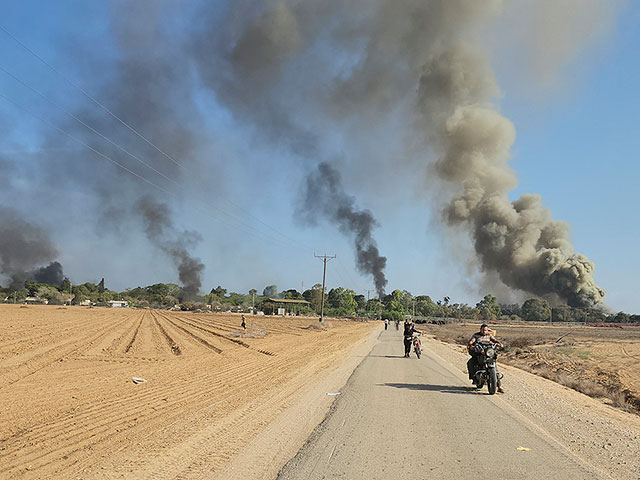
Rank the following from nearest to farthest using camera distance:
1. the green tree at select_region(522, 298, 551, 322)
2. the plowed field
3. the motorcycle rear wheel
→ the plowed field < the motorcycle rear wheel < the green tree at select_region(522, 298, 551, 322)

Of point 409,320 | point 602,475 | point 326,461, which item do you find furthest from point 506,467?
point 409,320

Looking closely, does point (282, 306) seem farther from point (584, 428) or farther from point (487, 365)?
point (584, 428)

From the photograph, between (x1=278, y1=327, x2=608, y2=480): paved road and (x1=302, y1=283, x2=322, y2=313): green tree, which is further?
(x1=302, y1=283, x2=322, y2=313): green tree

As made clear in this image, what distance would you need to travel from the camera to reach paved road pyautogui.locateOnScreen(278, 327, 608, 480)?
207 inches

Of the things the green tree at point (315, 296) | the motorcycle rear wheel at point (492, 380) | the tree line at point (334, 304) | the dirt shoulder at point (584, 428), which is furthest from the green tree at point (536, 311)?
the motorcycle rear wheel at point (492, 380)

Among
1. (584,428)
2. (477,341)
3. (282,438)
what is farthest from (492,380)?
(282,438)

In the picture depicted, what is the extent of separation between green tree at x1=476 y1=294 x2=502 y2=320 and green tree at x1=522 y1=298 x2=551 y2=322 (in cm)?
1276

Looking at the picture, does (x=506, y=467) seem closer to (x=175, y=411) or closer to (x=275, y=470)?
(x=275, y=470)

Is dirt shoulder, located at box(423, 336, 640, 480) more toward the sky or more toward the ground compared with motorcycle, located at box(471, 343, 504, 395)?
more toward the ground

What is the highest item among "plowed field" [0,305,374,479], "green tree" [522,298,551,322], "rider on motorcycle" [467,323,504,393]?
"green tree" [522,298,551,322]

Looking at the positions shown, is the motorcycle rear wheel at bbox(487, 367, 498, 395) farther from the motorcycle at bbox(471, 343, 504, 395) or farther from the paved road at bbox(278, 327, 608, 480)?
the paved road at bbox(278, 327, 608, 480)

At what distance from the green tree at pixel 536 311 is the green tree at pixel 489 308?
502 inches

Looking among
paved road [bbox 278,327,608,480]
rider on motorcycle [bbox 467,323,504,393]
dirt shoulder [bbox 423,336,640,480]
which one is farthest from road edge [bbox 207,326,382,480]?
dirt shoulder [bbox 423,336,640,480]

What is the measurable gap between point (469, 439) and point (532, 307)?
13715 centimetres
